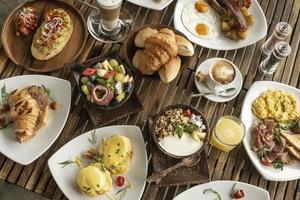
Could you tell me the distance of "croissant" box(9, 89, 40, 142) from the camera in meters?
1.84

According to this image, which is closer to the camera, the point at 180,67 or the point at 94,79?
the point at 94,79

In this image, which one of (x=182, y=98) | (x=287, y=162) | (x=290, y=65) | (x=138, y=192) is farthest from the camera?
(x=290, y=65)

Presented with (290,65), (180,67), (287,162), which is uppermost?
(180,67)

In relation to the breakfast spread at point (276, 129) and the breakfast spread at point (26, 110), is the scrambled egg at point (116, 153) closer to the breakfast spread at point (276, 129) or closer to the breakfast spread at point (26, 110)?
the breakfast spread at point (26, 110)

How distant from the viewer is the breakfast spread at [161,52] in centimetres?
196

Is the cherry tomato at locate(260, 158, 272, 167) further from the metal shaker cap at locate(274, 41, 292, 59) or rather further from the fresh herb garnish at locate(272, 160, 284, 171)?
the metal shaker cap at locate(274, 41, 292, 59)

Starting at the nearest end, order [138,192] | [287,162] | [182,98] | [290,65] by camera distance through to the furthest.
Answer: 1. [138,192]
2. [287,162]
3. [182,98]
4. [290,65]

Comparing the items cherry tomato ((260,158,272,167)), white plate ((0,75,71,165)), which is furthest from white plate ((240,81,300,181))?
white plate ((0,75,71,165))

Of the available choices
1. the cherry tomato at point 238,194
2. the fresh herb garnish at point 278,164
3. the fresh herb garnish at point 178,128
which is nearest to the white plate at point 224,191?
the cherry tomato at point 238,194

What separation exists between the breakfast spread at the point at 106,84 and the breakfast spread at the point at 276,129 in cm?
63

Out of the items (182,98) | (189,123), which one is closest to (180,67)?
(182,98)

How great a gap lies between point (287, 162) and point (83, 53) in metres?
1.12

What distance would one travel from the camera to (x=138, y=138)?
1.92m

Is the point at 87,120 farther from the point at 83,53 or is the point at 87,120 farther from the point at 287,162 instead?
the point at 287,162
